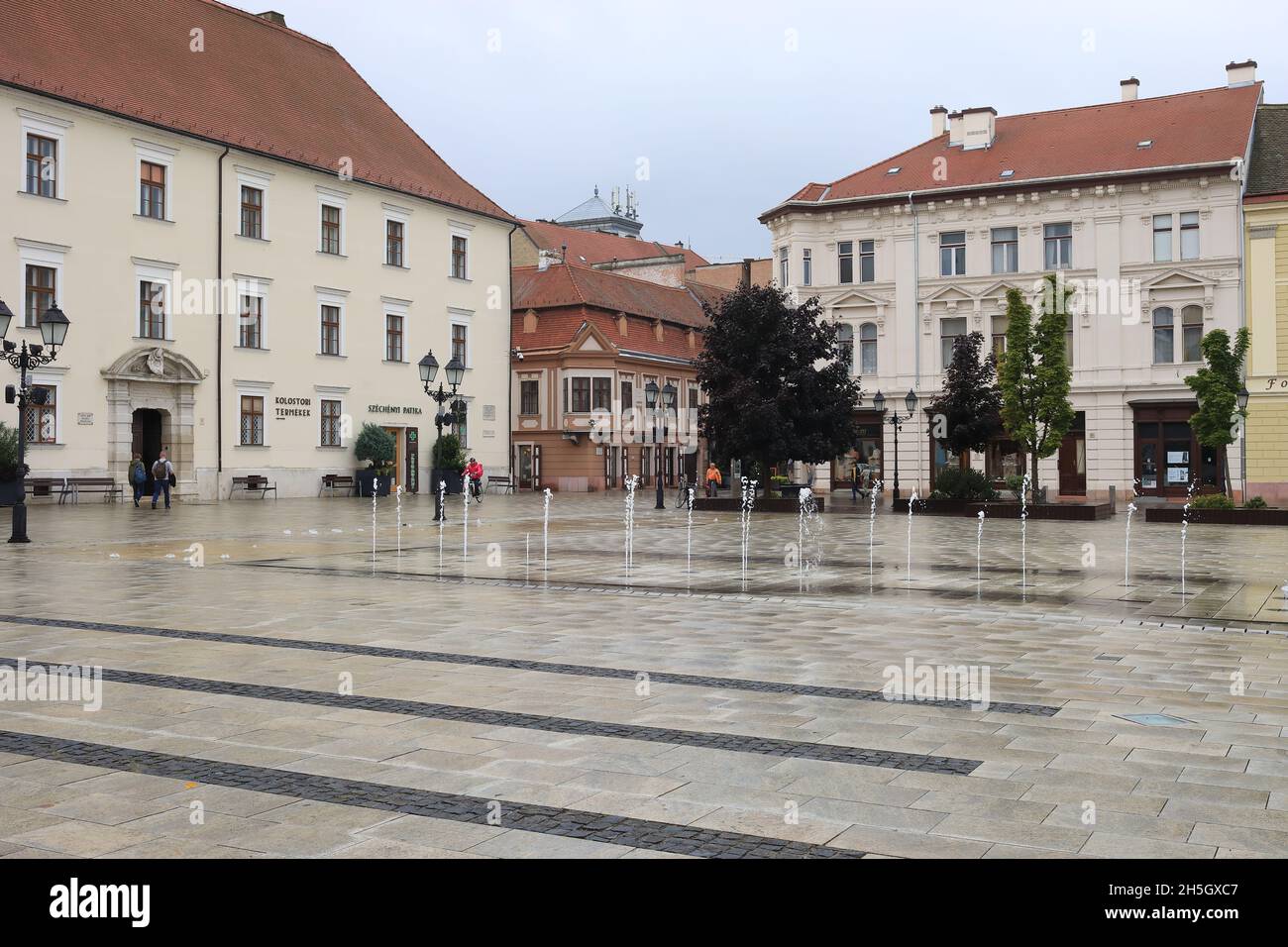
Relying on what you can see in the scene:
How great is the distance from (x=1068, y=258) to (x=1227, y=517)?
1962 cm

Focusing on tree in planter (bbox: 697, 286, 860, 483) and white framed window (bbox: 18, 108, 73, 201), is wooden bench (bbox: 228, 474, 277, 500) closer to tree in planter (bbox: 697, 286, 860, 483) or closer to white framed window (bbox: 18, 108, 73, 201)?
white framed window (bbox: 18, 108, 73, 201)

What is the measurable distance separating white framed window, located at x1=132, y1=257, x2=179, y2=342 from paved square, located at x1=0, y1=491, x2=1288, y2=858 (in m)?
22.9

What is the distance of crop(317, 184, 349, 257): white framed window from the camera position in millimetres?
43375

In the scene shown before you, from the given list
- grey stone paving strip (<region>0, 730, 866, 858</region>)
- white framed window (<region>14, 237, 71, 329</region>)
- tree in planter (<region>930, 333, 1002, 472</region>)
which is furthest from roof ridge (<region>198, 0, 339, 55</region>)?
grey stone paving strip (<region>0, 730, 866, 858</region>)

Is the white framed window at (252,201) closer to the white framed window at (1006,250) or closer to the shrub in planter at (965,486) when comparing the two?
the shrub in planter at (965,486)

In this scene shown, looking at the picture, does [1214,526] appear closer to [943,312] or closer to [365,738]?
[943,312]

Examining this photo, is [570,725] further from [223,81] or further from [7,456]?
[223,81]

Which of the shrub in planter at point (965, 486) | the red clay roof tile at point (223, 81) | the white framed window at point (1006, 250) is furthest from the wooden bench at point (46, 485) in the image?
the white framed window at point (1006, 250)

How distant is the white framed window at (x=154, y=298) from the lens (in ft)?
121

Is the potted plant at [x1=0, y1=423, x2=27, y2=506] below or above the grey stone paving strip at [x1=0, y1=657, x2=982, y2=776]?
above

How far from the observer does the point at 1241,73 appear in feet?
156

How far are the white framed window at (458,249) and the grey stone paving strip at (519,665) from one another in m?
39.5
